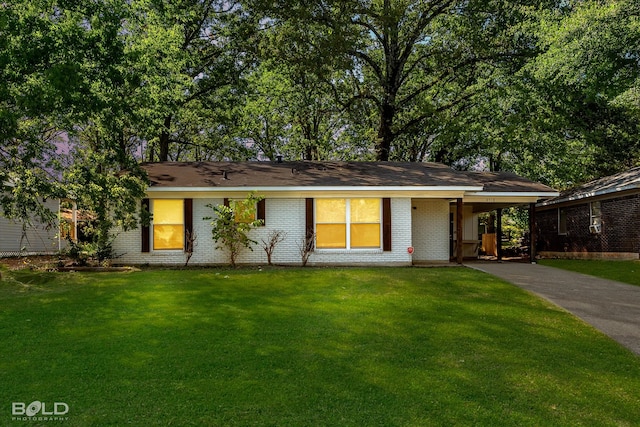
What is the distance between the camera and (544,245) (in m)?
24.0

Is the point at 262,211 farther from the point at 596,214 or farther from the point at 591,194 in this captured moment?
the point at 596,214

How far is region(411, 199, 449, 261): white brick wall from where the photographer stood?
16.2m

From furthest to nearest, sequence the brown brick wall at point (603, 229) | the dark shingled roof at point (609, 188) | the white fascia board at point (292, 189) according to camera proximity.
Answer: the brown brick wall at point (603, 229)
the dark shingled roof at point (609, 188)
the white fascia board at point (292, 189)

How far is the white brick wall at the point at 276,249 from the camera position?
567 inches

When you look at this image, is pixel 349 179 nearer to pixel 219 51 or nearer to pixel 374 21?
pixel 374 21

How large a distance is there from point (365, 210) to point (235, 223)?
14.1ft

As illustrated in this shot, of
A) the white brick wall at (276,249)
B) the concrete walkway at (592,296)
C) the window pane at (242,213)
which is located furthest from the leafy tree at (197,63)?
the concrete walkway at (592,296)

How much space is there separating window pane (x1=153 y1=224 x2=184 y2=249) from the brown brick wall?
17.1 m

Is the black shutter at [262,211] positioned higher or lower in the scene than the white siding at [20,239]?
higher

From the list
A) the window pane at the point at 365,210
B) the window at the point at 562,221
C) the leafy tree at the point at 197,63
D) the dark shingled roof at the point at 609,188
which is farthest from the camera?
the window at the point at 562,221

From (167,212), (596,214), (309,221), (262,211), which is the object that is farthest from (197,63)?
(596,214)

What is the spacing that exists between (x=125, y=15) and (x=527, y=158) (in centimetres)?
2421

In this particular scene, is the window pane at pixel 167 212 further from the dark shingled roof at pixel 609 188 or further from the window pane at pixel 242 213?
the dark shingled roof at pixel 609 188

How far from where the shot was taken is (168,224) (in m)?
14.6
